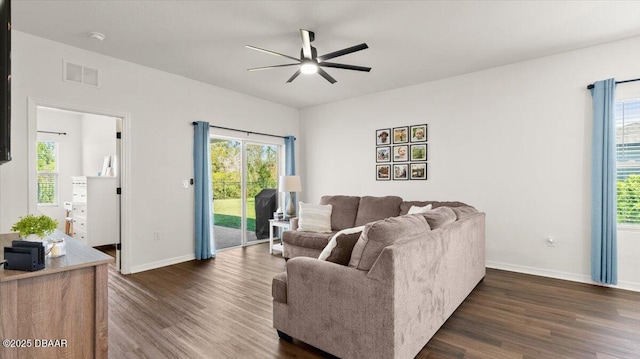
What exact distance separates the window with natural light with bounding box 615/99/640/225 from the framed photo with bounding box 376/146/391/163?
2.93 metres

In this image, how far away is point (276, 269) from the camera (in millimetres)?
4203

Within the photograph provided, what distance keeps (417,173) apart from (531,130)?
5.49 feet

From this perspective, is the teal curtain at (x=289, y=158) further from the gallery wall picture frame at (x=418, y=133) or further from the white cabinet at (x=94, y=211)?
the white cabinet at (x=94, y=211)

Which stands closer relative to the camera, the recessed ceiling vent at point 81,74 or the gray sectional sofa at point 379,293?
the gray sectional sofa at point 379,293

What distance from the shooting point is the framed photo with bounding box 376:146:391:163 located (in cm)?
537

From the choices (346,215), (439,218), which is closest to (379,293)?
(439,218)

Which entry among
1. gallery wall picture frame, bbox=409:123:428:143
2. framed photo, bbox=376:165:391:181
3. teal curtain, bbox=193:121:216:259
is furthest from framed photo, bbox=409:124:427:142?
teal curtain, bbox=193:121:216:259

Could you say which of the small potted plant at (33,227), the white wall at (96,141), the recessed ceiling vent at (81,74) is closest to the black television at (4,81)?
the small potted plant at (33,227)

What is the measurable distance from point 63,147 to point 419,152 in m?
7.39

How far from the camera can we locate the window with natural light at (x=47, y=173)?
6.29m

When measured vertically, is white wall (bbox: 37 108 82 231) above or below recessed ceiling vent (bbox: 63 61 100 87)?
below

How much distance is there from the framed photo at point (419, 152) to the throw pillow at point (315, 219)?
1.72 m

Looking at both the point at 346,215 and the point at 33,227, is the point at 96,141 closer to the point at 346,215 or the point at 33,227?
the point at 346,215

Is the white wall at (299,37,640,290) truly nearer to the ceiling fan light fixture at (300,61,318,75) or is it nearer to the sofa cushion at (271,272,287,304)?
the ceiling fan light fixture at (300,61,318,75)
